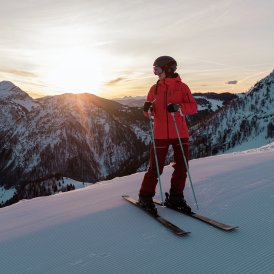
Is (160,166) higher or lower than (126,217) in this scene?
higher

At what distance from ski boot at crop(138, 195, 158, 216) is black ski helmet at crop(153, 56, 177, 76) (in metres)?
2.42

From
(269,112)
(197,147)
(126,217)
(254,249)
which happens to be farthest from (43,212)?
(197,147)

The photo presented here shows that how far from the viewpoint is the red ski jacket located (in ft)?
23.7

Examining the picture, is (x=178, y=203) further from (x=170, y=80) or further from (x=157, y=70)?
(x=157, y=70)

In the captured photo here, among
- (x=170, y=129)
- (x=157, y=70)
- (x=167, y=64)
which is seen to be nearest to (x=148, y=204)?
(x=170, y=129)

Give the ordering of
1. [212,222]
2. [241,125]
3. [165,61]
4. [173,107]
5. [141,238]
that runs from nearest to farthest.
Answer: [141,238]
[212,222]
[173,107]
[165,61]
[241,125]

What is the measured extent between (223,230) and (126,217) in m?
1.89

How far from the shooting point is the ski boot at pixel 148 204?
6.71m

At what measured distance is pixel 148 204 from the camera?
6.93m

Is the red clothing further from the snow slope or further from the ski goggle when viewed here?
the snow slope

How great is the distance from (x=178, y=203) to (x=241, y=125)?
15028cm

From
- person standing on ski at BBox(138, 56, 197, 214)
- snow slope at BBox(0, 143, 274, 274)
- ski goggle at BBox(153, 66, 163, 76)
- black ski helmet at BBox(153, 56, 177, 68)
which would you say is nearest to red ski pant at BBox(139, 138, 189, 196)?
person standing on ski at BBox(138, 56, 197, 214)

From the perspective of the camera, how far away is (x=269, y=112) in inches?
5689

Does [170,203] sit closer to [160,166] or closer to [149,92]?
[160,166]
